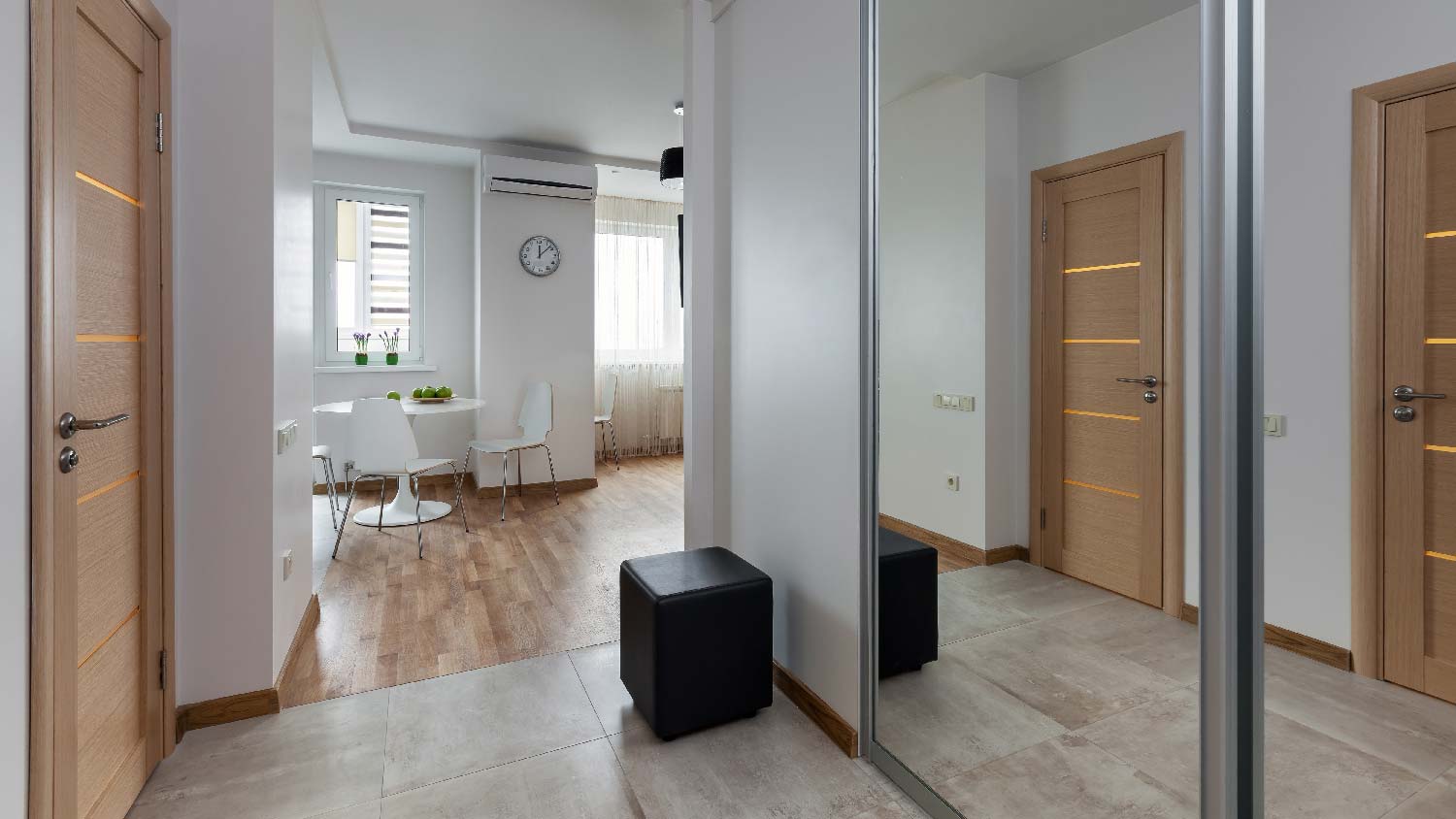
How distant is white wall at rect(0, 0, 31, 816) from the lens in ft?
3.91

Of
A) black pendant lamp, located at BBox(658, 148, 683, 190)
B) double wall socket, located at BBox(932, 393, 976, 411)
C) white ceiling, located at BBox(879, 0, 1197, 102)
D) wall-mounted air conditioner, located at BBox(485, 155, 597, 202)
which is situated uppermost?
wall-mounted air conditioner, located at BBox(485, 155, 597, 202)

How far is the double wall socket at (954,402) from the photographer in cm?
177

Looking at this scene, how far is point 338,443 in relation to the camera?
5.77m

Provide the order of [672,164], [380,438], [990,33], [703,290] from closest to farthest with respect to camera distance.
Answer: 1. [990,33]
2. [703,290]
3. [380,438]
4. [672,164]

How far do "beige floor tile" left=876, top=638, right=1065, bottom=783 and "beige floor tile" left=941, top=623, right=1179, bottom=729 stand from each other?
1.3 inches

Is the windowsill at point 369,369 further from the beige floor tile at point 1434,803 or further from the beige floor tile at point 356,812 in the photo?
the beige floor tile at point 1434,803

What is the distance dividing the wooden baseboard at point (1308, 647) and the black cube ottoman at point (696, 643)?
134 cm

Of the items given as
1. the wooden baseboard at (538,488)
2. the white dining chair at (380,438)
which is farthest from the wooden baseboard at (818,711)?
the wooden baseboard at (538,488)

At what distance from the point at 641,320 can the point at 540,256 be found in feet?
6.30

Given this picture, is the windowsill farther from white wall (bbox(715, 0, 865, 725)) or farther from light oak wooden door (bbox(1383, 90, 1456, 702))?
light oak wooden door (bbox(1383, 90, 1456, 702))

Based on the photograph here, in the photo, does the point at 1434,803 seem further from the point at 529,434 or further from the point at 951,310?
the point at 529,434

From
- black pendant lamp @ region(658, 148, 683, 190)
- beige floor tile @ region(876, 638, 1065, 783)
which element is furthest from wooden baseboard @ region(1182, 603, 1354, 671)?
black pendant lamp @ region(658, 148, 683, 190)

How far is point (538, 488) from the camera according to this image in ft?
19.1

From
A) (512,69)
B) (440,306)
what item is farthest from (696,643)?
(440,306)
